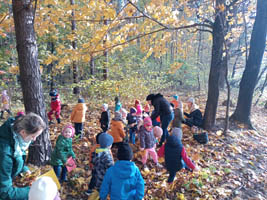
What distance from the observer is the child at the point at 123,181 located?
2.64 m

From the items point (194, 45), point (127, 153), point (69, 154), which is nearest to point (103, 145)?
point (127, 153)

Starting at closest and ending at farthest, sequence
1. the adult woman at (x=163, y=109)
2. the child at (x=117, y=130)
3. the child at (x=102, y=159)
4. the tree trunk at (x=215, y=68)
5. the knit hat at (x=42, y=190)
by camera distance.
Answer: the knit hat at (x=42, y=190), the child at (x=102, y=159), the child at (x=117, y=130), the adult woman at (x=163, y=109), the tree trunk at (x=215, y=68)

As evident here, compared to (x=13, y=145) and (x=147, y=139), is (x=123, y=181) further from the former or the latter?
(x=147, y=139)

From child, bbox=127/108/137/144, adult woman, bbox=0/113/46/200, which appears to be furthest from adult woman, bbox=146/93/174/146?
adult woman, bbox=0/113/46/200

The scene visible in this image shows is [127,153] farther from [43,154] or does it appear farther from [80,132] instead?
[80,132]

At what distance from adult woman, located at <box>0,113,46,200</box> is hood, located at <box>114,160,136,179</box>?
3.99ft

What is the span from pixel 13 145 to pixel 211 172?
4221mm

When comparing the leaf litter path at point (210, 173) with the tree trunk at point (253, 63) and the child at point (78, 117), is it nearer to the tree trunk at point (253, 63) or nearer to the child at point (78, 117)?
the child at point (78, 117)

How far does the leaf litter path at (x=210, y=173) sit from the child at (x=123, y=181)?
977mm

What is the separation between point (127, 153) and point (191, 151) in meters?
3.15

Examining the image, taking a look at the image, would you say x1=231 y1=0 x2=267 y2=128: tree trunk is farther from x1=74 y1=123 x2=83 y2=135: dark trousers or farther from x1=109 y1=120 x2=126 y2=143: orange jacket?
x1=74 y1=123 x2=83 y2=135: dark trousers

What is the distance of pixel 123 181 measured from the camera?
2.65m

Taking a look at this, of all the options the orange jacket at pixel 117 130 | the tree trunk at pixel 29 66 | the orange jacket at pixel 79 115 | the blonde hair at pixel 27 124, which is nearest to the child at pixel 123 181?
the blonde hair at pixel 27 124

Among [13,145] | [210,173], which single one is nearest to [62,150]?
[13,145]
